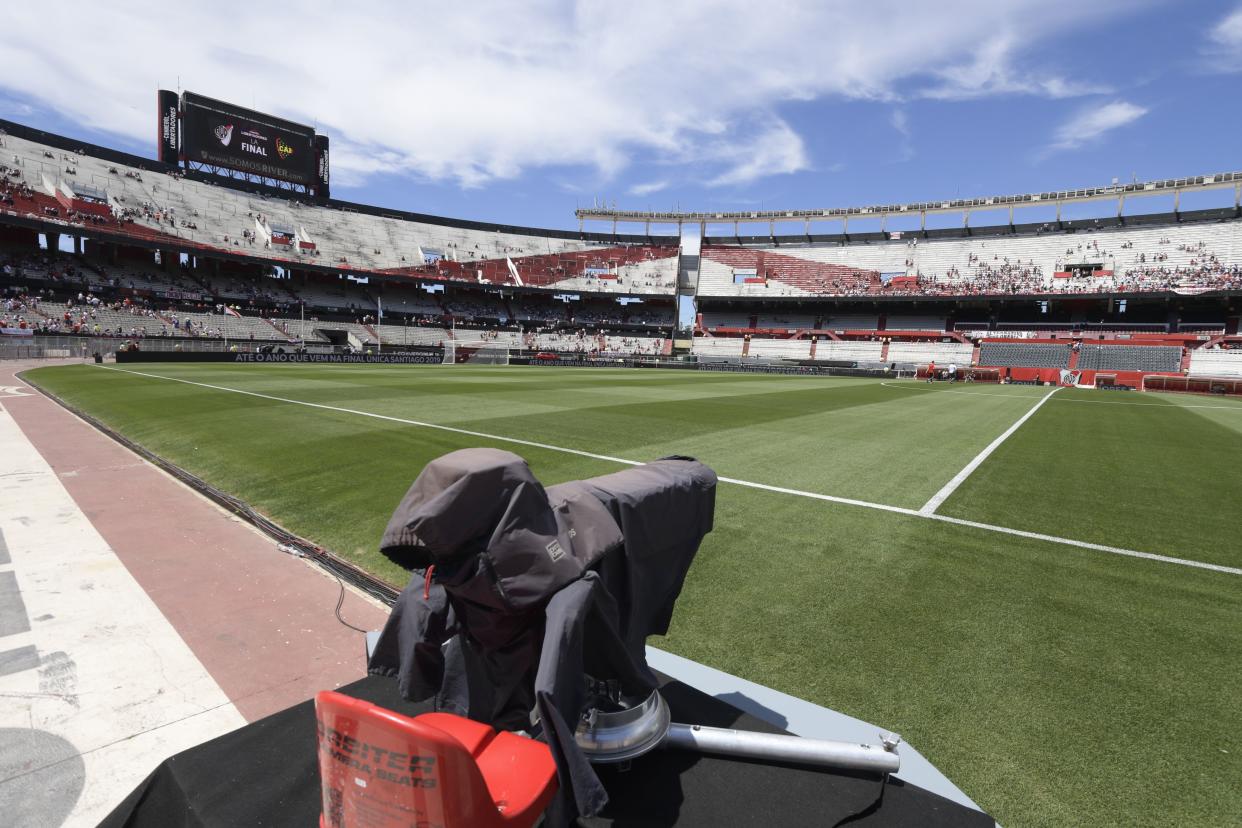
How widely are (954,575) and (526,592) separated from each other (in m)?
4.27

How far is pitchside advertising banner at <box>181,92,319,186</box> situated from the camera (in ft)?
172

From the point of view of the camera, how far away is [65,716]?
270 centimetres

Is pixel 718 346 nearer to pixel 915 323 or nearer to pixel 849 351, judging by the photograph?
pixel 849 351

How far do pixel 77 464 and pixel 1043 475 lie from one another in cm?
1367

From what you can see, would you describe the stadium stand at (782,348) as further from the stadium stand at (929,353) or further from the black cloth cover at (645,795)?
the black cloth cover at (645,795)

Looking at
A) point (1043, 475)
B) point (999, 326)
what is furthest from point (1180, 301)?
point (1043, 475)

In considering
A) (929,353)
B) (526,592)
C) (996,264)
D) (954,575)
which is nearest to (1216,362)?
(929,353)

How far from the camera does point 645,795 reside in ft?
6.25

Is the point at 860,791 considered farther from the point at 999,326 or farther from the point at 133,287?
the point at 999,326

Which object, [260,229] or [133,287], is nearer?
[133,287]

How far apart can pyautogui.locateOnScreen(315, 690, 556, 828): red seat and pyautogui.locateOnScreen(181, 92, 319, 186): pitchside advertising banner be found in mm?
68857

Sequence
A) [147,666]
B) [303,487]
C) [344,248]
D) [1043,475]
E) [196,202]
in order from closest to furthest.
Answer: [147,666], [303,487], [1043,475], [196,202], [344,248]

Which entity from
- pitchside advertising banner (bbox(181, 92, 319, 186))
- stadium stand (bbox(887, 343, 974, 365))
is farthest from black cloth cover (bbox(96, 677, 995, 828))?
pitchside advertising banner (bbox(181, 92, 319, 186))

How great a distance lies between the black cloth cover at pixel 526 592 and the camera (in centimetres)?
155
